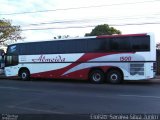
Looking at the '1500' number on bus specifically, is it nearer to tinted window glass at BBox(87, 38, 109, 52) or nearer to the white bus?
the white bus

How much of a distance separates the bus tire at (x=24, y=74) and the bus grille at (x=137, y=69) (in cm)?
900

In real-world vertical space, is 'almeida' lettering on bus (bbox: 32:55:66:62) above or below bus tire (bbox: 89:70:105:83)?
above

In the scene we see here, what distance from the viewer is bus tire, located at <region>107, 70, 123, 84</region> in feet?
72.4

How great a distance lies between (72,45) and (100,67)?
2.66 meters

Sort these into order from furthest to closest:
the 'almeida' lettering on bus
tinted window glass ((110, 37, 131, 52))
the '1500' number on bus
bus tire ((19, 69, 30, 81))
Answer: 1. bus tire ((19, 69, 30, 81))
2. the 'almeida' lettering on bus
3. tinted window glass ((110, 37, 131, 52))
4. the '1500' number on bus


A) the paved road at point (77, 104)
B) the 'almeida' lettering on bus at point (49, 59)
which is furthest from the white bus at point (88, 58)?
the paved road at point (77, 104)

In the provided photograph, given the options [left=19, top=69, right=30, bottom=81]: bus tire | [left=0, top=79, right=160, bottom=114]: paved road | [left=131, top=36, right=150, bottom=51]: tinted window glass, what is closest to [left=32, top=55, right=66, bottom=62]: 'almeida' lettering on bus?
[left=19, top=69, right=30, bottom=81]: bus tire

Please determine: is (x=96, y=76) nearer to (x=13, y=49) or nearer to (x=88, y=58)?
(x=88, y=58)

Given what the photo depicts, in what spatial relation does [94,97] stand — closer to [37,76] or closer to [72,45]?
[72,45]

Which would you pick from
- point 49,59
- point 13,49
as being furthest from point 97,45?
point 13,49

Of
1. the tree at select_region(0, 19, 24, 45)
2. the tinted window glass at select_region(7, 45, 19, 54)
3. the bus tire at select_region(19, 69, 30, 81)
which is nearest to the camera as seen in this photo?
the bus tire at select_region(19, 69, 30, 81)

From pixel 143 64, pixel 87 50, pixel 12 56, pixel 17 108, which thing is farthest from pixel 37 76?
pixel 17 108

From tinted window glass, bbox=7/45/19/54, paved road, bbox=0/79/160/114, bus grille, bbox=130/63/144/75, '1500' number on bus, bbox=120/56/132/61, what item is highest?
tinted window glass, bbox=7/45/19/54

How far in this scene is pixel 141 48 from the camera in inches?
839
